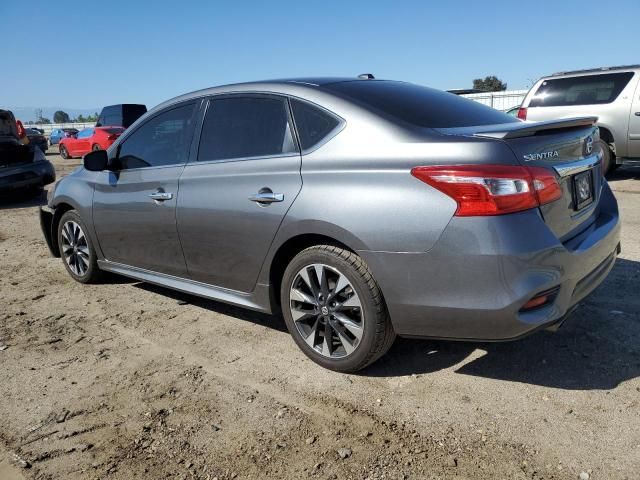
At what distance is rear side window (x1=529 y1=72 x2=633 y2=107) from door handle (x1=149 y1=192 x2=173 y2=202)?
8662 mm

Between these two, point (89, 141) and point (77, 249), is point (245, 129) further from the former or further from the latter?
point (89, 141)

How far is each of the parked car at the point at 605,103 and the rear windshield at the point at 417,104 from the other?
7.14m

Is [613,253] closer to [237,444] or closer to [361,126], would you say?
[361,126]

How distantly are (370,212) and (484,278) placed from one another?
64cm

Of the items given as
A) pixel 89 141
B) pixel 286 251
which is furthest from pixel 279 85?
pixel 89 141

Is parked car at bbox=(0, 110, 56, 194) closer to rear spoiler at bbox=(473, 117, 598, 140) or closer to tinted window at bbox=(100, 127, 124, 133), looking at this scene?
rear spoiler at bbox=(473, 117, 598, 140)

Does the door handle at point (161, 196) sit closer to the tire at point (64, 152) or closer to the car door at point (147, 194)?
the car door at point (147, 194)

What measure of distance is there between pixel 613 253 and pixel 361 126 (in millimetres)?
1752

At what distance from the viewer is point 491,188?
2.49m

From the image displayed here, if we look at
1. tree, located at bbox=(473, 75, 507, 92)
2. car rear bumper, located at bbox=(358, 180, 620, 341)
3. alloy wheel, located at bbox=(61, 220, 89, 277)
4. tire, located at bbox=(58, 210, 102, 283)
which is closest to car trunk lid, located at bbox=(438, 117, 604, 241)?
car rear bumper, located at bbox=(358, 180, 620, 341)

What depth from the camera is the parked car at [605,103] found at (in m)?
9.45

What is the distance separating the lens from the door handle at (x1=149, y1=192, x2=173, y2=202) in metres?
3.86

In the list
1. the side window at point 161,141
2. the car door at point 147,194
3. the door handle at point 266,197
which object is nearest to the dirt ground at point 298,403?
the car door at point 147,194

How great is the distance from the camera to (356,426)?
8.62ft
